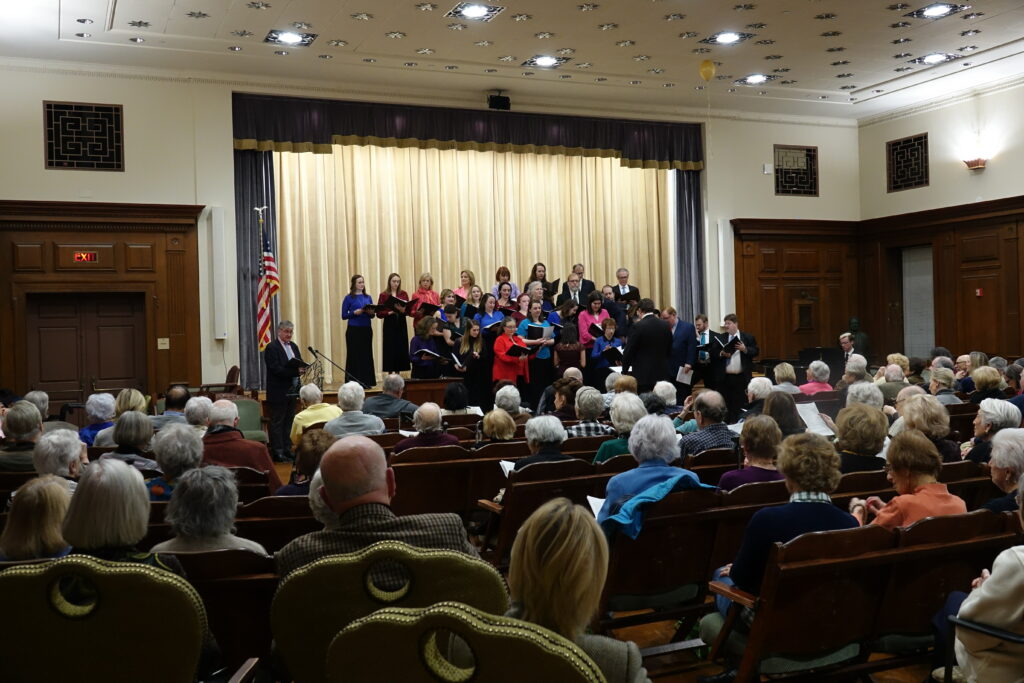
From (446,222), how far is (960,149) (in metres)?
8.94

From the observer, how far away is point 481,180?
17.6 meters

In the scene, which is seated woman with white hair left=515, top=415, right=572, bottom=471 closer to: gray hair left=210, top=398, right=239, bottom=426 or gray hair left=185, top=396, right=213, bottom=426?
gray hair left=210, top=398, right=239, bottom=426

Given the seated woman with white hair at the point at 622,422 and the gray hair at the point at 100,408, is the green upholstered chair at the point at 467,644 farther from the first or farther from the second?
the gray hair at the point at 100,408

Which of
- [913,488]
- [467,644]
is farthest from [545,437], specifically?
[467,644]

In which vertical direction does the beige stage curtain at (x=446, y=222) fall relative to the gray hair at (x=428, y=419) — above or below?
above

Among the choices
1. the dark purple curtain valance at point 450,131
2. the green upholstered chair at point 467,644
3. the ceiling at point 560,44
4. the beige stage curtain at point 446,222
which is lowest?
the green upholstered chair at point 467,644

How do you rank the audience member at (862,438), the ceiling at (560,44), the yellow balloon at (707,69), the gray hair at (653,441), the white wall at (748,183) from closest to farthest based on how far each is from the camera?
the gray hair at (653,441) → the audience member at (862,438) → the ceiling at (560,44) → the yellow balloon at (707,69) → the white wall at (748,183)

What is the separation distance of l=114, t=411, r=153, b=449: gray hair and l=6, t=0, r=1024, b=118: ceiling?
6.85m

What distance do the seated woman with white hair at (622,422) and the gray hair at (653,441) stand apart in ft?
4.07

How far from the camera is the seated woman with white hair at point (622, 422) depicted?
5605 millimetres

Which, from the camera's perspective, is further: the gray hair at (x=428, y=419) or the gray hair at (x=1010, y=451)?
the gray hair at (x=428, y=419)

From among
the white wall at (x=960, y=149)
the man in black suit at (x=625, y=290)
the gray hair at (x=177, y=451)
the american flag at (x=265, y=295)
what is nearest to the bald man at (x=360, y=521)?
the gray hair at (x=177, y=451)

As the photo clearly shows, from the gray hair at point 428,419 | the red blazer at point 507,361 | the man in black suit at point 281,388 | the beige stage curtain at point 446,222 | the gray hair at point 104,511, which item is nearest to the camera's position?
the gray hair at point 104,511

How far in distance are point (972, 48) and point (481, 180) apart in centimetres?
836
